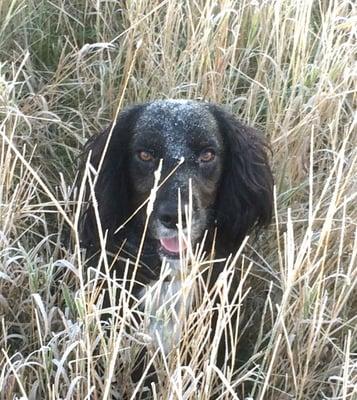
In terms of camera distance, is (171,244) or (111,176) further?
(111,176)

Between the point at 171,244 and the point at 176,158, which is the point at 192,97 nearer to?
the point at 176,158

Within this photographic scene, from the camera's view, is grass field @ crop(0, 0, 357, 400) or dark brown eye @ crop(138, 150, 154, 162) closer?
grass field @ crop(0, 0, 357, 400)

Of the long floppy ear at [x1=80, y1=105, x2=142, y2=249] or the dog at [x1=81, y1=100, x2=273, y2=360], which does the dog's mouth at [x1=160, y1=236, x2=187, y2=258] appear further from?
the long floppy ear at [x1=80, y1=105, x2=142, y2=249]

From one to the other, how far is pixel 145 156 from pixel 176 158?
0.12 m

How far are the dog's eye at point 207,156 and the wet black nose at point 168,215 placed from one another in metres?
0.26

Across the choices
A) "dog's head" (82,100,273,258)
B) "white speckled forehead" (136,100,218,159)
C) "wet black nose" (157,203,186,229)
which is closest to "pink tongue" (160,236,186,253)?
"dog's head" (82,100,273,258)

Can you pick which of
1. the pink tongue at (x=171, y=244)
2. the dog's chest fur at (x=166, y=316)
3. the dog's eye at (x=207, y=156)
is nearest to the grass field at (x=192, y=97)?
the dog's chest fur at (x=166, y=316)

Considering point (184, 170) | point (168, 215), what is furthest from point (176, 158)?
point (168, 215)

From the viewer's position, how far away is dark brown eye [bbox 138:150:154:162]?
2355mm

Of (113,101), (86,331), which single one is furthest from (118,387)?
(113,101)

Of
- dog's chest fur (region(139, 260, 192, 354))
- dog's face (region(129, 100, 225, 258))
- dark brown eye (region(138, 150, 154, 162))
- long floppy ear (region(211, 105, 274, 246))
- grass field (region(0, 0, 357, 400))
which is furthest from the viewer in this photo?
long floppy ear (region(211, 105, 274, 246))

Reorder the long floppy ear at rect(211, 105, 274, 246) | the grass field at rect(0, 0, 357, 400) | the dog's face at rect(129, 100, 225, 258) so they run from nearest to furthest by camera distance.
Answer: the grass field at rect(0, 0, 357, 400)
the dog's face at rect(129, 100, 225, 258)
the long floppy ear at rect(211, 105, 274, 246)

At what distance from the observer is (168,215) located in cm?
213

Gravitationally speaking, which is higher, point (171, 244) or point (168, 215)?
point (168, 215)
